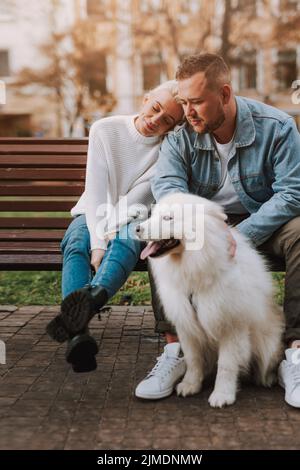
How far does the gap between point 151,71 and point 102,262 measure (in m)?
32.4

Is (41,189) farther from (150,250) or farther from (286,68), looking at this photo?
(286,68)

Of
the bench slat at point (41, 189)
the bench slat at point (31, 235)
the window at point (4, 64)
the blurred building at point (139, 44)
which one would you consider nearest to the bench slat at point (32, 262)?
the bench slat at point (31, 235)

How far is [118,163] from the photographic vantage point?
3848 mm

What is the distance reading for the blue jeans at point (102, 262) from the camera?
10.6ft

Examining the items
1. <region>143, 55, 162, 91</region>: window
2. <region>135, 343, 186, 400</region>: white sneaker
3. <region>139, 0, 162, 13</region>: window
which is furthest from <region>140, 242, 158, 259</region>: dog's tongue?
<region>143, 55, 162, 91</region>: window

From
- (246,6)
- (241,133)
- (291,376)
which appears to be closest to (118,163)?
(241,133)

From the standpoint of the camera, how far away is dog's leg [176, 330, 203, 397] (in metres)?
3.27

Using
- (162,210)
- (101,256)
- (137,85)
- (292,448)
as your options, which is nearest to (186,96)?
(162,210)

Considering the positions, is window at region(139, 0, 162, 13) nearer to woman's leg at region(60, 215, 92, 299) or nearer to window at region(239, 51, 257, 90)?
window at region(239, 51, 257, 90)

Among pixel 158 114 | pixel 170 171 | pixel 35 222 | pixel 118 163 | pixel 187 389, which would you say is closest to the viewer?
pixel 187 389

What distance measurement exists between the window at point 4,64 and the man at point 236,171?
3508 centimetres

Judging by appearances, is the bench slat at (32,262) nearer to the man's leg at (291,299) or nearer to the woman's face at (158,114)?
the woman's face at (158,114)

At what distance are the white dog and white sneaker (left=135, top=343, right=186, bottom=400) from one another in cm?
7

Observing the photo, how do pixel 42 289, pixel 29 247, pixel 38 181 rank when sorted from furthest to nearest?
pixel 42 289 < pixel 38 181 < pixel 29 247
